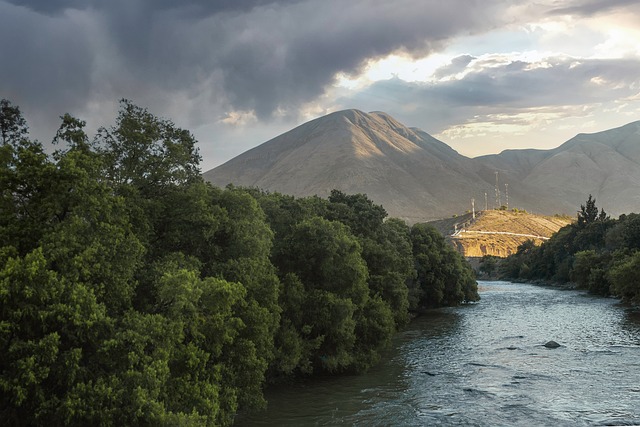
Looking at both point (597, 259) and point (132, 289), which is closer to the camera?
point (132, 289)

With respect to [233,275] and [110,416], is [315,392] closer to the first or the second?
[233,275]

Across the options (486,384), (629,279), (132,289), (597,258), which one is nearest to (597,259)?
(597,258)

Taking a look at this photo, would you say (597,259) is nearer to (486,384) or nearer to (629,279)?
(629,279)

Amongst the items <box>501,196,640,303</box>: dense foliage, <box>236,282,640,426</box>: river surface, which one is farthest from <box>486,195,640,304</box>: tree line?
<box>236,282,640,426</box>: river surface

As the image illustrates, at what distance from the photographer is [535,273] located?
19150cm

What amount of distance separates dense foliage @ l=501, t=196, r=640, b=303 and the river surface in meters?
17.9

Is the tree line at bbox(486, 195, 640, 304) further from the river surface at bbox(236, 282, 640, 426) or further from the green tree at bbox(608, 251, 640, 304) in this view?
→ the river surface at bbox(236, 282, 640, 426)

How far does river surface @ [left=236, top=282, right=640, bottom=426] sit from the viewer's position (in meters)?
37.5

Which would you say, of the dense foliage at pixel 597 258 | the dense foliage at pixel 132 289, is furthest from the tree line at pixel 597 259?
the dense foliage at pixel 132 289

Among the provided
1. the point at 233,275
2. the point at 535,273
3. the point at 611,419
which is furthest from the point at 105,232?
the point at 535,273

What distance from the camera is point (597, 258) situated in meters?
129

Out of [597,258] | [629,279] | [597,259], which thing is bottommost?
[629,279]

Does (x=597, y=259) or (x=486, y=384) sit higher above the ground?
(x=597, y=259)

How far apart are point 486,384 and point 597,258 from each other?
3771 inches
